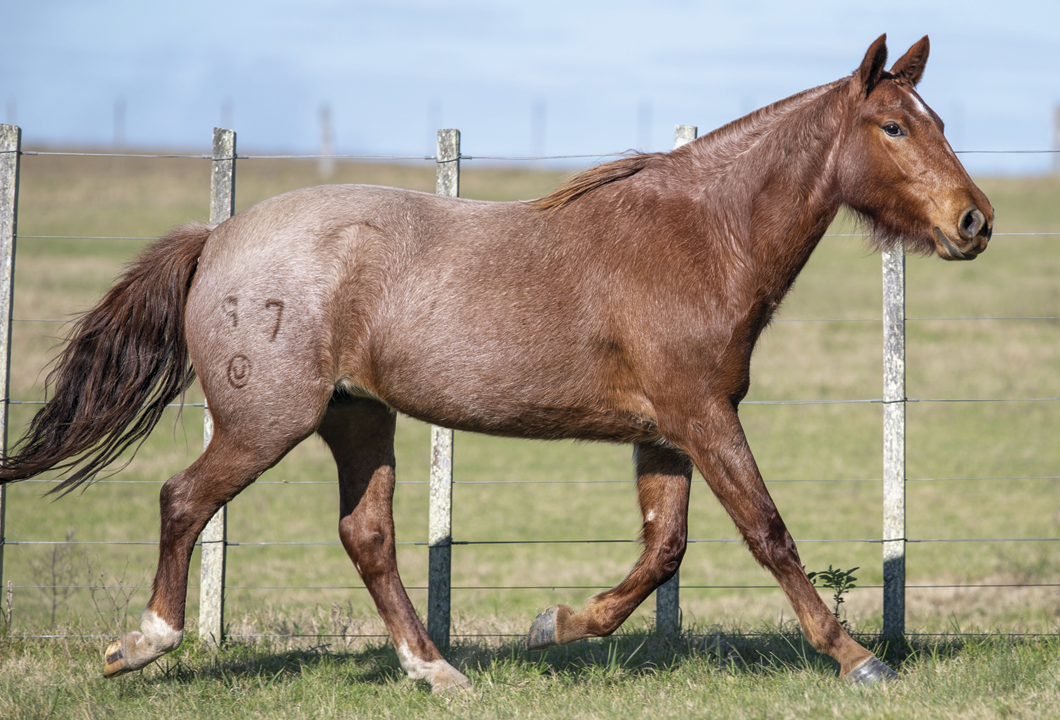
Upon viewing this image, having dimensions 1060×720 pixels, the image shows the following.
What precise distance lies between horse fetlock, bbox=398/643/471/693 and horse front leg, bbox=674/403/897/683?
136 centimetres

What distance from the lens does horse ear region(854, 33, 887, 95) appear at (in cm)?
375

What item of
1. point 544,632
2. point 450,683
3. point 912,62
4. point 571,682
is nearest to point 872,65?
point 912,62

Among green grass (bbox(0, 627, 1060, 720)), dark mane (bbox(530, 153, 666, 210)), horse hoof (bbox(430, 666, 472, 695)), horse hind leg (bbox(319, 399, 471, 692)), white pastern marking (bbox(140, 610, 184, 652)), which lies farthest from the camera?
horse hind leg (bbox(319, 399, 471, 692))

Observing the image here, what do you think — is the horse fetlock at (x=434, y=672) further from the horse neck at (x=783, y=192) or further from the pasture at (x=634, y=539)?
the horse neck at (x=783, y=192)

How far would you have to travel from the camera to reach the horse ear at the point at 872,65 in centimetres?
375

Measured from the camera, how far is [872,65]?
12.5ft

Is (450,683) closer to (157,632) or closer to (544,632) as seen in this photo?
(544,632)

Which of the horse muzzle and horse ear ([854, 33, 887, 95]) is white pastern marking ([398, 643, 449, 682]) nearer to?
the horse muzzle

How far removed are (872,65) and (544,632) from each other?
2700 millimetres

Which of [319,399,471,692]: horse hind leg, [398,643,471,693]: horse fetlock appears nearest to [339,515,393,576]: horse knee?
[319,399,471,692]: horse hind leg

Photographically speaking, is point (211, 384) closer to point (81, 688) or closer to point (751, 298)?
point (81, 688)

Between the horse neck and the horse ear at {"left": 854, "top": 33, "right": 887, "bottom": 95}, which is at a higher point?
the horse ear at {"left": 854, "top": 33, "right": 887, "bottom": 95}

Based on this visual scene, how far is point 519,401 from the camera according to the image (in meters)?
3.95

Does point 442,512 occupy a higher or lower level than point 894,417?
lower
